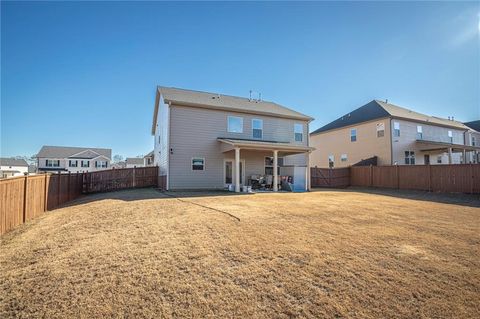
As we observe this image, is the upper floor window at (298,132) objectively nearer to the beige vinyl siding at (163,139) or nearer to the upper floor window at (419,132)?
the beige vinyl siding at (163,139)

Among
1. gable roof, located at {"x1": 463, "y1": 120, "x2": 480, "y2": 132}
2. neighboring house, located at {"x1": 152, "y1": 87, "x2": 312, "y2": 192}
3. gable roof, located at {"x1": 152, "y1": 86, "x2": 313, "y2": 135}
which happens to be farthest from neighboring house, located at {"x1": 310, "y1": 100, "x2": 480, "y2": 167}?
neighboring house, located at {"x1": 152, "y1": 87, "x2": 312, "y2": 192}

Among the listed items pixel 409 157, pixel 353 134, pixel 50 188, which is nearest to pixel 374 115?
pixel 353 134

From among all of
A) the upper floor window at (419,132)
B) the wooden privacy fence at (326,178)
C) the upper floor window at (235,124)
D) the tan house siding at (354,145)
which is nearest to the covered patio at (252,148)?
the upper floor window at (235,124)

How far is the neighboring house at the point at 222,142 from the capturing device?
14773mm

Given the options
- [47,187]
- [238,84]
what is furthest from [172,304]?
[238,84]

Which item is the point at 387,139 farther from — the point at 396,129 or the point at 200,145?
the point at 200,145

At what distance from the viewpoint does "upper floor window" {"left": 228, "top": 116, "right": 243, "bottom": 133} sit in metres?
16.6

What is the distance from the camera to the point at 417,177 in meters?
15.9

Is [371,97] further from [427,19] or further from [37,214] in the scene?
[37,214]

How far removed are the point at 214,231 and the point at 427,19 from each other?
1405 centimetres

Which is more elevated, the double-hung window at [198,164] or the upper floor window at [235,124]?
the upper floor window at [235,124]

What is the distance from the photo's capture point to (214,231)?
5.18 m

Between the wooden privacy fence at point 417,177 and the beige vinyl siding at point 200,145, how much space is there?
844 centimetres

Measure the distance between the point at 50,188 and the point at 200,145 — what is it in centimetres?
819
